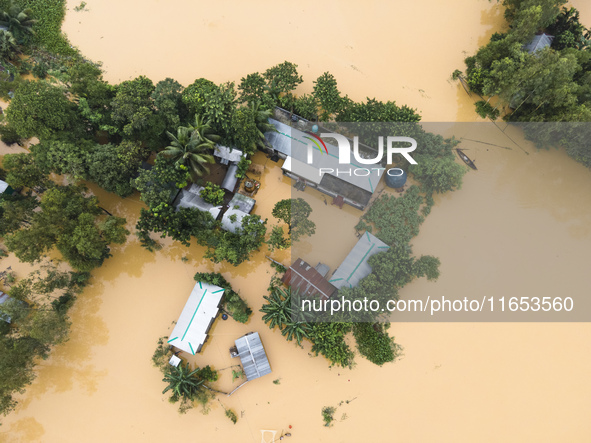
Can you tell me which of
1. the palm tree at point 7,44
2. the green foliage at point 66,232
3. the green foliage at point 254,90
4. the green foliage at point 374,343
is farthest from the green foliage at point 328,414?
the palm tree at point 7,44

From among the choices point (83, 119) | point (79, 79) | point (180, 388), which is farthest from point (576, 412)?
point (79, 79)

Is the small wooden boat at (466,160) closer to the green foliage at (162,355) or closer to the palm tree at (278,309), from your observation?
the palm tree at (278,309)

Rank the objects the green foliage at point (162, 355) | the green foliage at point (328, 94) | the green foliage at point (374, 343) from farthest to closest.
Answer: the green foliage at point (328, 94)
the green foliage at point (162, 355)
the green foliage at point (374, 343)

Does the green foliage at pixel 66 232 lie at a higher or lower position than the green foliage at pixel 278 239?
lower

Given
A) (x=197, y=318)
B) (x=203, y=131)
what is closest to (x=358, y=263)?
(x=197, y=318)

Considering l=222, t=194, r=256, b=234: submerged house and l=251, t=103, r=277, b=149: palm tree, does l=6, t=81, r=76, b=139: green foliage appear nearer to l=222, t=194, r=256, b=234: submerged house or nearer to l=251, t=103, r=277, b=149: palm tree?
l=222, t=194, r=256, b=234: submerged house

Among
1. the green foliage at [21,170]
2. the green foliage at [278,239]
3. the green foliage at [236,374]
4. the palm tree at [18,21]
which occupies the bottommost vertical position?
the green foliage at [236,374]
